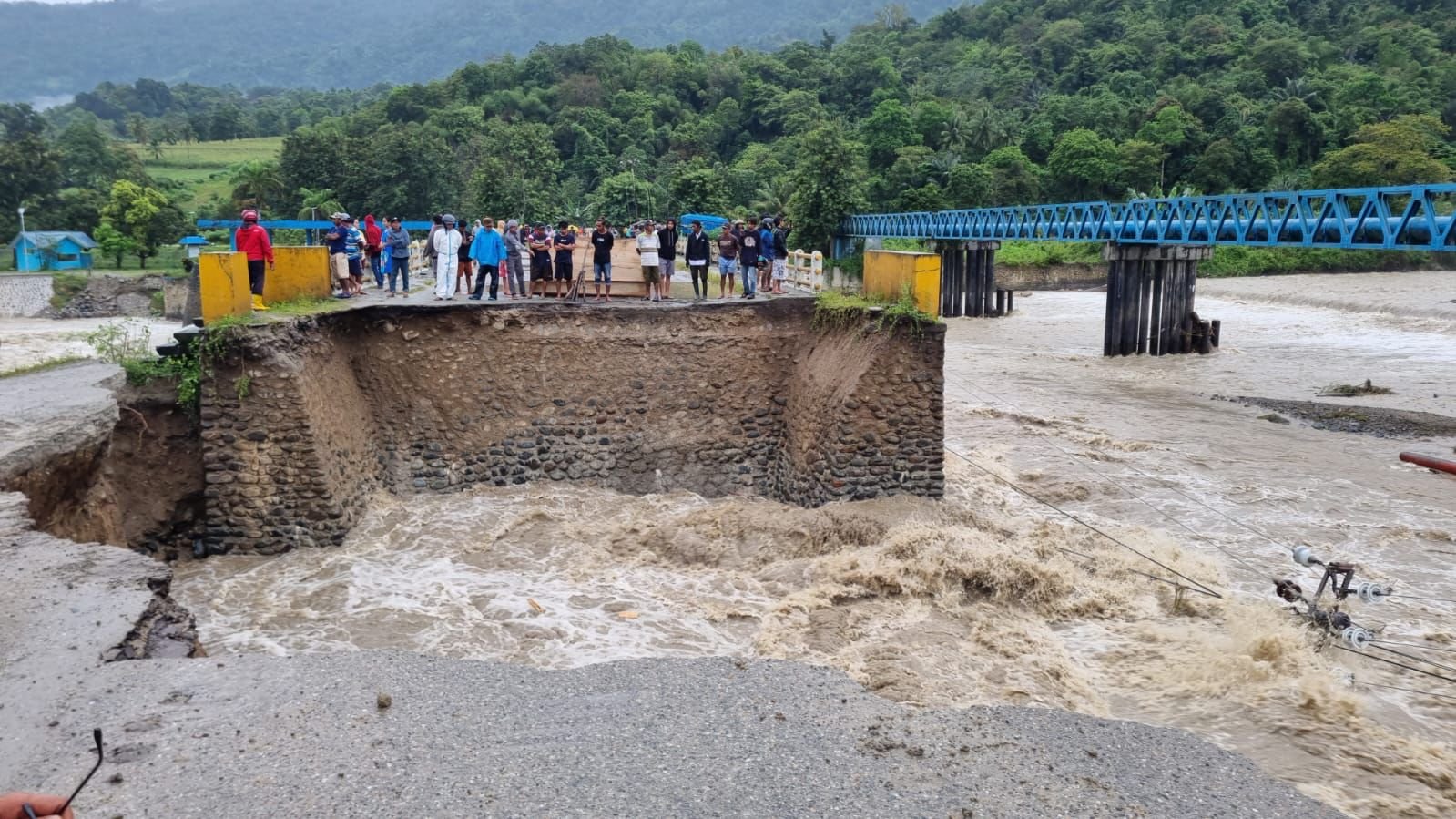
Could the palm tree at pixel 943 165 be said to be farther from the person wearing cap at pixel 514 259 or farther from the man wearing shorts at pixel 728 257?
the person wearing cap at pixel 514 259

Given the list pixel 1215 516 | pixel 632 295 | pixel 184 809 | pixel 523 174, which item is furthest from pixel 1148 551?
pixel 523 174

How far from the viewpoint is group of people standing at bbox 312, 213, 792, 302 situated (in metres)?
16.3

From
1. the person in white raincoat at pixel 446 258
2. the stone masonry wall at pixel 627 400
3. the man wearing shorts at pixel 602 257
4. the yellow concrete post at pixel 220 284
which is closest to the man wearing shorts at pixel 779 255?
the stone masonry wall at pixel 627 400

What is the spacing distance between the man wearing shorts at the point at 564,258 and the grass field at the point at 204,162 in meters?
57.5

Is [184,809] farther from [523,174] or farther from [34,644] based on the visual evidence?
[523,174]

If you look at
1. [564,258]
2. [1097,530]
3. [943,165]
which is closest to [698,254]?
[564,258]

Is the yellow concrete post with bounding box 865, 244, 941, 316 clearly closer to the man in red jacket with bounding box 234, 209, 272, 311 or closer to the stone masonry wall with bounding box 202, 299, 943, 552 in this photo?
the stone masonry wall with bounding box 202, 299, 943, 552

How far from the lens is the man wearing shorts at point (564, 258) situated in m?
16.7

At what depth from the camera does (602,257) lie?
1652cm

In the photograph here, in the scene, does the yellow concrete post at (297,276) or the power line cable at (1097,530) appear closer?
the power line cable at (1097,530)

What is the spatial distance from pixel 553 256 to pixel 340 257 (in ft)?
10.3

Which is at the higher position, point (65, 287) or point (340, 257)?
point (340, 257)

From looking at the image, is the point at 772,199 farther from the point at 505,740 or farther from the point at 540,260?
the point at 505,740

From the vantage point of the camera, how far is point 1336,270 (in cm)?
5119
